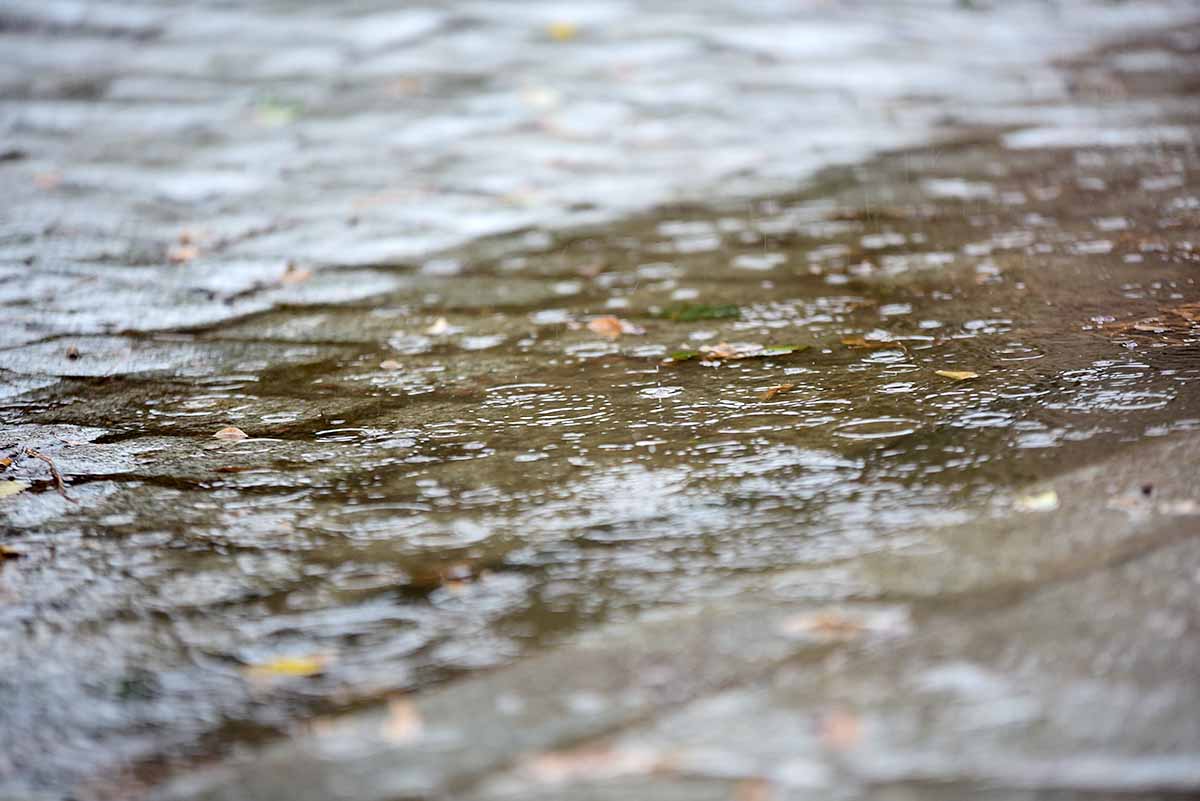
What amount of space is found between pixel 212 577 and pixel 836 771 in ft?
3.27

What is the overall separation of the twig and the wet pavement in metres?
0.01

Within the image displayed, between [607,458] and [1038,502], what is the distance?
0.73 metres

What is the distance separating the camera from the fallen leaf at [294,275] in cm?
344

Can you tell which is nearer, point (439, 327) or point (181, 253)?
point (439, 327)

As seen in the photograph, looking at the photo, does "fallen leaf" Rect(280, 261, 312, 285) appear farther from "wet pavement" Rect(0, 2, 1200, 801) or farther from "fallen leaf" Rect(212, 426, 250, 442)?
"fallen leaf" Rect(212, 426, 250, 442)

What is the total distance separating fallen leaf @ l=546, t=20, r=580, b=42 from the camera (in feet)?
20.7

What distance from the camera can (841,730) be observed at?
138 cm

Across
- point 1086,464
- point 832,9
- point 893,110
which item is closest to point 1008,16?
point 832,9

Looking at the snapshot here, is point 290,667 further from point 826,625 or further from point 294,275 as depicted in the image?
point 294,275

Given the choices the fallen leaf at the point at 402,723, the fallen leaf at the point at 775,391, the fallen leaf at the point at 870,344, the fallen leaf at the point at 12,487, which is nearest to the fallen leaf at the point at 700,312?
the fallen leaf at the point at 870,344

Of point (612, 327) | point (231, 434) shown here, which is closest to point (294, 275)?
point (612, 327)

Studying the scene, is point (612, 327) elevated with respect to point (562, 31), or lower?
lower

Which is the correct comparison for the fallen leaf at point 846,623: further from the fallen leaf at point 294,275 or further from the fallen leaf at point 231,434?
the fallen leaf at point 294,275

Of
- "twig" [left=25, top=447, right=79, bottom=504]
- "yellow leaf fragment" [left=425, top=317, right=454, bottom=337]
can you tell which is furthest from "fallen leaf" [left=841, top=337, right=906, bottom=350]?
"twig" [left=25, top=447, right=79, bottom=504]
